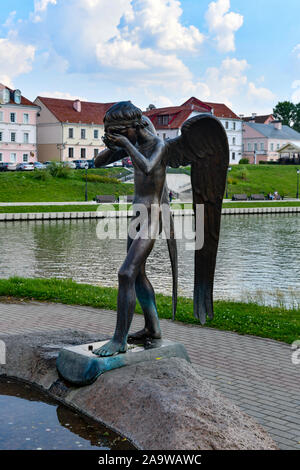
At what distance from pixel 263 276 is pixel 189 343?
891cm

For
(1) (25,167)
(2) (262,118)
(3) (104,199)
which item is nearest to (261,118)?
(2) (262,118)

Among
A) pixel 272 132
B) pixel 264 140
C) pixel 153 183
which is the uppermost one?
pixel 272 132

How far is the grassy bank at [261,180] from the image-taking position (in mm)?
55469

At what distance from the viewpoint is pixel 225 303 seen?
35.2 feet

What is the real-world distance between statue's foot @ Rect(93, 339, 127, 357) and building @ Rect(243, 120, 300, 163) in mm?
82633

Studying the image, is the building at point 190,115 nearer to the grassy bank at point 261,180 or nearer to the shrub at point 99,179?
the grassy bank at point 261,180

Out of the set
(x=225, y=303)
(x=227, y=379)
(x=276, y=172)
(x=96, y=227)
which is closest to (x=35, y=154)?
(x=276, y=172)

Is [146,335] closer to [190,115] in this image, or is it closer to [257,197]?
[257,197]

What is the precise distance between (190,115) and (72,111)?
13.7 meters

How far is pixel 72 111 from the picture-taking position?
68562 mm

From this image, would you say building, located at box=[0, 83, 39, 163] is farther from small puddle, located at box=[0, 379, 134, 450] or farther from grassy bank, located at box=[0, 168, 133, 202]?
small puddle, located at box=[0, 379, 134, 450]

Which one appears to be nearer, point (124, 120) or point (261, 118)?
point (124, 120)

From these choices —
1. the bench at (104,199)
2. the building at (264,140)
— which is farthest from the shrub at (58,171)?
the building at (264,140)
